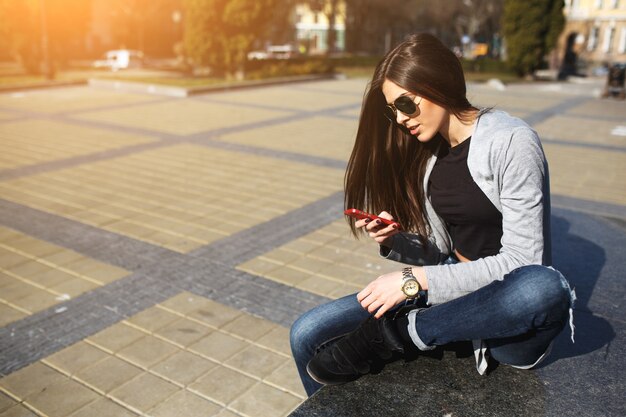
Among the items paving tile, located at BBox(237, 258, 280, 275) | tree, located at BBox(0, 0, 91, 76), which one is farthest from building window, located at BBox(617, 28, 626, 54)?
paving tile, located at BBox(237, 258, 280, 275)

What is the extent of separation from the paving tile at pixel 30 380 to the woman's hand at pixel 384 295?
193 cm

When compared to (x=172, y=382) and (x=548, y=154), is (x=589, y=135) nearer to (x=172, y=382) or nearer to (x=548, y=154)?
(x=548, y=154)

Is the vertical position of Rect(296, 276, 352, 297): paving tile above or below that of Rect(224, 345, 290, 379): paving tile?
above

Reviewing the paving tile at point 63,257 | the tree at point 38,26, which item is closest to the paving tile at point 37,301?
the paving tile at point 63,257

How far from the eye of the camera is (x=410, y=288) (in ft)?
6.84

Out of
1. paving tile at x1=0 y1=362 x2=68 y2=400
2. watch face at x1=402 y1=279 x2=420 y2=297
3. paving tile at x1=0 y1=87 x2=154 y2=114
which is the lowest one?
paving tile at x1=0 y1=362 x2=68 y2=400

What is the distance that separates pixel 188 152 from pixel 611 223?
5.98 m

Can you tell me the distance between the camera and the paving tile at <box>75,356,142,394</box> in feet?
9.94

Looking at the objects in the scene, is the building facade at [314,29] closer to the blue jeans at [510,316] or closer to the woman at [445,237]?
the woman at [445,237]

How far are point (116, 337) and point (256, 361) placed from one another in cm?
94

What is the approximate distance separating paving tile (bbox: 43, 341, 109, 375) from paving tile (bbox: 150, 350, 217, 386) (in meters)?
0.39

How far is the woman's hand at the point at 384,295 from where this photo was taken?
2.09 meters

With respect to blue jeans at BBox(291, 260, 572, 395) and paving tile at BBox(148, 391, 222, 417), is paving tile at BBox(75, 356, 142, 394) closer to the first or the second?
paving tile at BBox(148, 391, 222, 417)

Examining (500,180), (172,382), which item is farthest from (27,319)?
(500,180)
